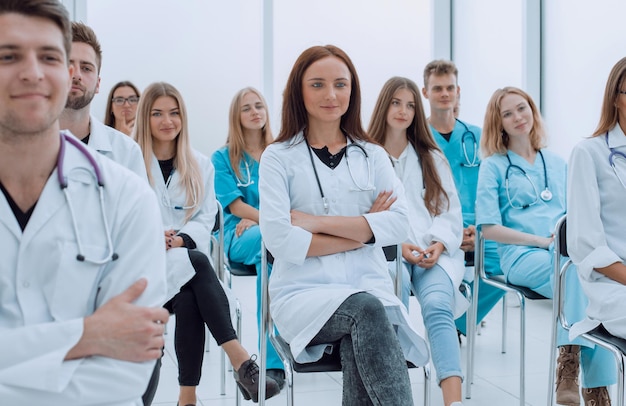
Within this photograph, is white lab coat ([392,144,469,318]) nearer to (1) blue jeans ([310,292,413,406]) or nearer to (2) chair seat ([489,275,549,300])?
(2) chair seat ([489,275,549,300])

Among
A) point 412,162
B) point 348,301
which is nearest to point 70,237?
point 348,301

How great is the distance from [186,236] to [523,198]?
1.41 meters

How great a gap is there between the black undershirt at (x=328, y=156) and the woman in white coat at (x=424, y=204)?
57cm

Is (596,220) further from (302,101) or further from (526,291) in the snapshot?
(302,101)

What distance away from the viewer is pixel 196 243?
2729 mm

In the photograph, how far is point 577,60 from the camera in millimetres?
4418

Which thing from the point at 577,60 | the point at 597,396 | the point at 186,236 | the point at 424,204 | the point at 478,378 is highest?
the point at 577,60

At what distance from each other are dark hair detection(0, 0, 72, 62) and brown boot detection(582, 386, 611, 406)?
2018 mm

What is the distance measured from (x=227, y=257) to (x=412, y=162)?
36.7 inches

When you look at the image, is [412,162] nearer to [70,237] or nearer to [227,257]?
[227,257]

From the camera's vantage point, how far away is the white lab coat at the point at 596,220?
6.68 feet

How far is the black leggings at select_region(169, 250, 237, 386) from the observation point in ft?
8.23

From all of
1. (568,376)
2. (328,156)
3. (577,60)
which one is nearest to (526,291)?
(568,376)

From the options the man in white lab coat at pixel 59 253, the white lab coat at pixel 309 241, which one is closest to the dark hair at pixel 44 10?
the man in white lab coat at pixel 59 253
